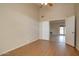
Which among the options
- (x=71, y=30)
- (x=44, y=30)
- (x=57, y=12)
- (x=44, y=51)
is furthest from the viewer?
(x=44, y=30)

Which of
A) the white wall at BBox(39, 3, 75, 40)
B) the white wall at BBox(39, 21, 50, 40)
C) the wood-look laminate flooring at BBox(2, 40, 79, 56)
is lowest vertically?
the wood-look laminate flooring at BBox(2, 40, 79, 56)

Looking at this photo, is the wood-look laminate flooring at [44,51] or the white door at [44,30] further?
the white door at [44,30]

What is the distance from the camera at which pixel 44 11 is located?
875 cm

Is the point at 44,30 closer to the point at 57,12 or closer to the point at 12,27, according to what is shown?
the point at 57,12

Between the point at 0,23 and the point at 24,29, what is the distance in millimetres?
2203

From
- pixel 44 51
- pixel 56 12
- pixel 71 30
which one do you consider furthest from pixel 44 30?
pixel 44 51

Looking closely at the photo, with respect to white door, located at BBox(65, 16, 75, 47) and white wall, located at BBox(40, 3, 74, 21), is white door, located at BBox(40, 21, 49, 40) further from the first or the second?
white door, located at BBox(65, 16, 75, 47)

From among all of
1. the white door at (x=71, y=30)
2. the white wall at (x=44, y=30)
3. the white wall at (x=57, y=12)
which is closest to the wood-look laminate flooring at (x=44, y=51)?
the white door at (x=71, y=30)

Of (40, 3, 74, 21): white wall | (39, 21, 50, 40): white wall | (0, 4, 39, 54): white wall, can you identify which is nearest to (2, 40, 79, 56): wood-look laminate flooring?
(0, 4, 39, 54): white wall

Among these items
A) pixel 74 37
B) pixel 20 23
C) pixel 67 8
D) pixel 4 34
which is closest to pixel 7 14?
pixel 4 34

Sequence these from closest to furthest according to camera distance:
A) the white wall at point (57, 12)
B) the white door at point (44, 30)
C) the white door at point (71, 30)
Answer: the white door at point (71, 30) → the white wall at point (57, 12) → the white door at point (44, 30)

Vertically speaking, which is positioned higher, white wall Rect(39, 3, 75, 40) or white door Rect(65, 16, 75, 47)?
white wall Rect(39, 3, 75, 40)

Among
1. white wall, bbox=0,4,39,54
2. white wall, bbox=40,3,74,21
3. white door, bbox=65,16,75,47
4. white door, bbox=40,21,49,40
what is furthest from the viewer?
white door, bbox=40,21,49,40

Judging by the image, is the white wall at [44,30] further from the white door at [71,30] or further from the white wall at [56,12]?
the white door at [71,30]
